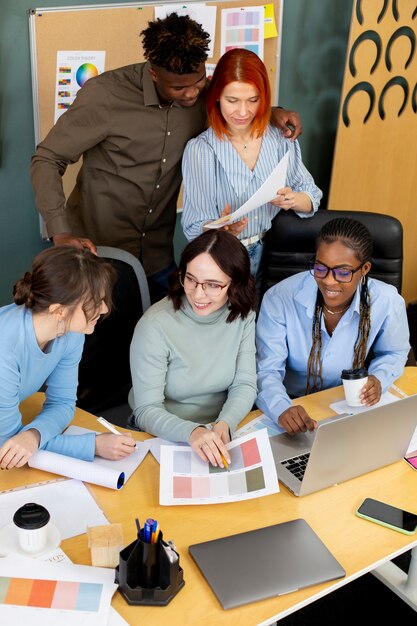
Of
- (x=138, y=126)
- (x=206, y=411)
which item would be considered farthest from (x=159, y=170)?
(x=206, y=411)

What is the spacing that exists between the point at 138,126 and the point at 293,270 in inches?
29.0

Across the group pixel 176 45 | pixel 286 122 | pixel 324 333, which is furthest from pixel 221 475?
pixel 286 122

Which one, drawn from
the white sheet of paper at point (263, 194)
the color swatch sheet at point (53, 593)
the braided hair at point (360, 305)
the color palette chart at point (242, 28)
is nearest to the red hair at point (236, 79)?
the white sheet of paper at point (263, 194)

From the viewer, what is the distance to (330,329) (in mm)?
2217

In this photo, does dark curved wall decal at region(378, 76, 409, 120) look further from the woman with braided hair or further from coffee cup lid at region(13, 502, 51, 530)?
coffee cup lid at region(13, 502, 51, 530)

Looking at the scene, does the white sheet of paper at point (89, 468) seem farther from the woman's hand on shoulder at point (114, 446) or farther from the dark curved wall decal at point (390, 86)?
the dark curved wall decal at point (390, 86)

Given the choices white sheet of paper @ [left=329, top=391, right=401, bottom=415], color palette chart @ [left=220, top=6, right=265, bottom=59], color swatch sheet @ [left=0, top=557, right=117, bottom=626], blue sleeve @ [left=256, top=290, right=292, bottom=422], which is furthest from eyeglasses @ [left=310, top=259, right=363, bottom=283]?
color palette chart @ [left=220, top=6, right=265, bottom=59]

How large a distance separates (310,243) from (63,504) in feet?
4.27

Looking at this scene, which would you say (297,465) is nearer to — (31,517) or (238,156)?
(31,517)

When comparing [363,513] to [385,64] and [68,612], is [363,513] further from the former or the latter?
[385,64]

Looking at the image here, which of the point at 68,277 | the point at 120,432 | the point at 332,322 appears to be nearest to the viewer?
the point at 68,277

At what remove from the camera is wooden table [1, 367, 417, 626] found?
52.2 inches

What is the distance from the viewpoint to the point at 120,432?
6.05ft

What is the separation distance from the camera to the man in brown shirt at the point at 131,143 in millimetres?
2178
